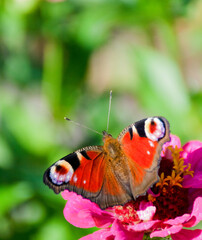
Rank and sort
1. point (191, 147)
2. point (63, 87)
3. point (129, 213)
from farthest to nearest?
point (63, 87)
point (191, 147)
point (129, 213)

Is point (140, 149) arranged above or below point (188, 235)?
above

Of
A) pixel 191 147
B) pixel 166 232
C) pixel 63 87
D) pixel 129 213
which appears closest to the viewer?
pixel 166 232

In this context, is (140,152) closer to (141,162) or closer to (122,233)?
(141,162)

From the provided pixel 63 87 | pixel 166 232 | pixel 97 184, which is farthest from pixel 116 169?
pixel 63 87

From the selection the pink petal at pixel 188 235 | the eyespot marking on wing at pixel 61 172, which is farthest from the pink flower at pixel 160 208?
the eyespot marking on wing at pixel 61 172

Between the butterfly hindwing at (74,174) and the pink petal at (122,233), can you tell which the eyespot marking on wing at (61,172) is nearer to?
the butterfly hindwing at (74,174)

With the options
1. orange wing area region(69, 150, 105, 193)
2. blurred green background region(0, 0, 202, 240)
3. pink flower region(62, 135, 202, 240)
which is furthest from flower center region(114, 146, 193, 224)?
blurred green background region(0, 0, 202, 240)

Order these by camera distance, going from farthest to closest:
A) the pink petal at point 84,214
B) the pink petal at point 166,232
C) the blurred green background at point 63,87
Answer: the blurred green background at point 63,87
the pink petal at point 84,214
the pink petal at point 166,232
